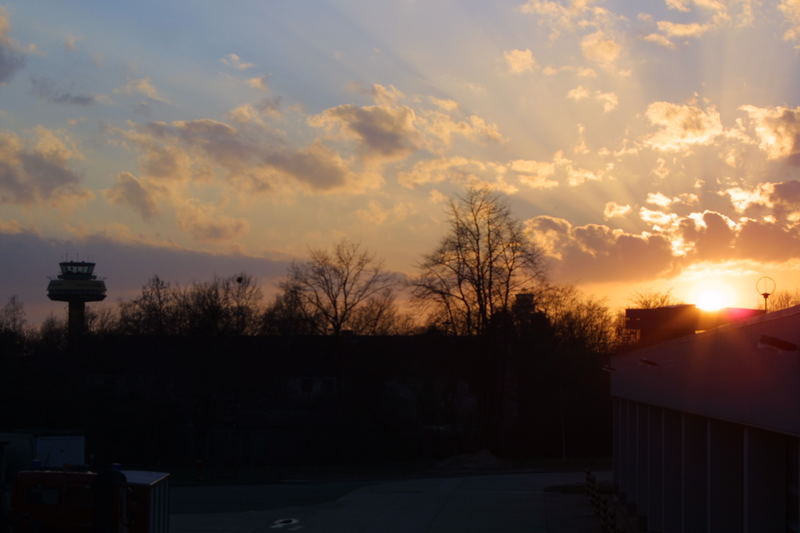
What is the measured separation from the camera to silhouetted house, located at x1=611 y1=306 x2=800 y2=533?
28.1ft

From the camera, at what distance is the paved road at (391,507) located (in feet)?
83.1

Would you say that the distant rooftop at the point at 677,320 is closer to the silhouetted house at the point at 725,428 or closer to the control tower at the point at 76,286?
the silhouetted house at the point at 725,428

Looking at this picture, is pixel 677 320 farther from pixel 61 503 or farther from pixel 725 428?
pixel 61 503

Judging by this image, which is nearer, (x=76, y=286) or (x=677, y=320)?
(x=677, y=320)

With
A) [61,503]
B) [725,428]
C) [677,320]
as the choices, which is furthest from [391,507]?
[725,428]

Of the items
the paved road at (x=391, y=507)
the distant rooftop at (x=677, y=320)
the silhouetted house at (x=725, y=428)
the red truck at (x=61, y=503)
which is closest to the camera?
the silhouetted house at (x=725, y=428)

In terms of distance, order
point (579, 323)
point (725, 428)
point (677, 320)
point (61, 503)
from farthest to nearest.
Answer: point (579, 323)
point (677, 320)
point (61, 503)
point (725, 428)

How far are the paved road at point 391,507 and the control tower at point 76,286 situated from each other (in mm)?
80691

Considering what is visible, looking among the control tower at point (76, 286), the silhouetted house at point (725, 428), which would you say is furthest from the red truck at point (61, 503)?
the control tower at point (76, 286)

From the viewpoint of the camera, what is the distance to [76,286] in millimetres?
113562

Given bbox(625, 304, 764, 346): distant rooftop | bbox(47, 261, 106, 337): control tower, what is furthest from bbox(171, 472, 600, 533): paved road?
bbox(47, 261, 106, 337): control tower

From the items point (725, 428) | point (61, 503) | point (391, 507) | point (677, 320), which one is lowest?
point (391, 507)

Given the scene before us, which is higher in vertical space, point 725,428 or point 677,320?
point 677,320

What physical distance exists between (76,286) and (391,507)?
9280cm
